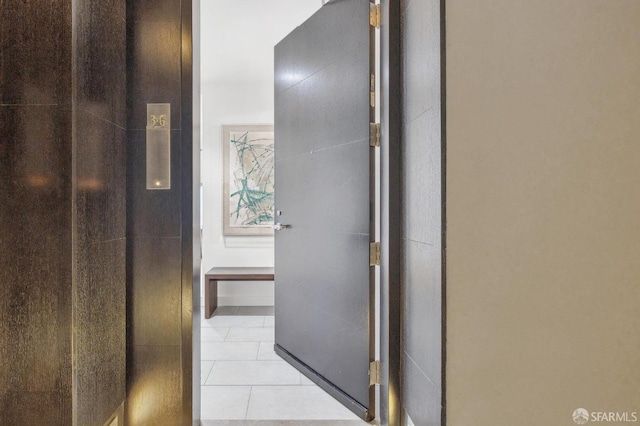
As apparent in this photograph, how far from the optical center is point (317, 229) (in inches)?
78.3

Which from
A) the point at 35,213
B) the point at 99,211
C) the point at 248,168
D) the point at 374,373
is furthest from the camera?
the point at 248,168

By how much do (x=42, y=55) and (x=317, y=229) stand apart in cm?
142

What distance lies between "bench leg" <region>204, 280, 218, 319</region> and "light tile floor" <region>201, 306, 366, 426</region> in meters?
0.45

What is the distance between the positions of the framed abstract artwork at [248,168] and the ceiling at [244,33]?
22.4 inches

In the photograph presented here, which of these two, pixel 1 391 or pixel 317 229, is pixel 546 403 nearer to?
pixel 317 229

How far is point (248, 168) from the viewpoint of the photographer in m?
3.71

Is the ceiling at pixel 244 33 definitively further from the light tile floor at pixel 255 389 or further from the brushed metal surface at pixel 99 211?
the light tile floor at pixel 255 389

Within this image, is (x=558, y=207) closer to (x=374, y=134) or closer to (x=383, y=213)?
(x=383, y=213)

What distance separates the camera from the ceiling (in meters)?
2.53

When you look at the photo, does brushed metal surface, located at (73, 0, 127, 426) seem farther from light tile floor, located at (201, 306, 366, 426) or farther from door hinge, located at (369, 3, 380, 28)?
door hinge, located at (369, 3, 380, 28)

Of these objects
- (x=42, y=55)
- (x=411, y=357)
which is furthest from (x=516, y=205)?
(x=42, y=55)

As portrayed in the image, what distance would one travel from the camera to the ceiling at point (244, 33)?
253cm

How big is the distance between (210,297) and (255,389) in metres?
1.59

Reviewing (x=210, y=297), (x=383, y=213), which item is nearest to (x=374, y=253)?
(x=383, y=213)
